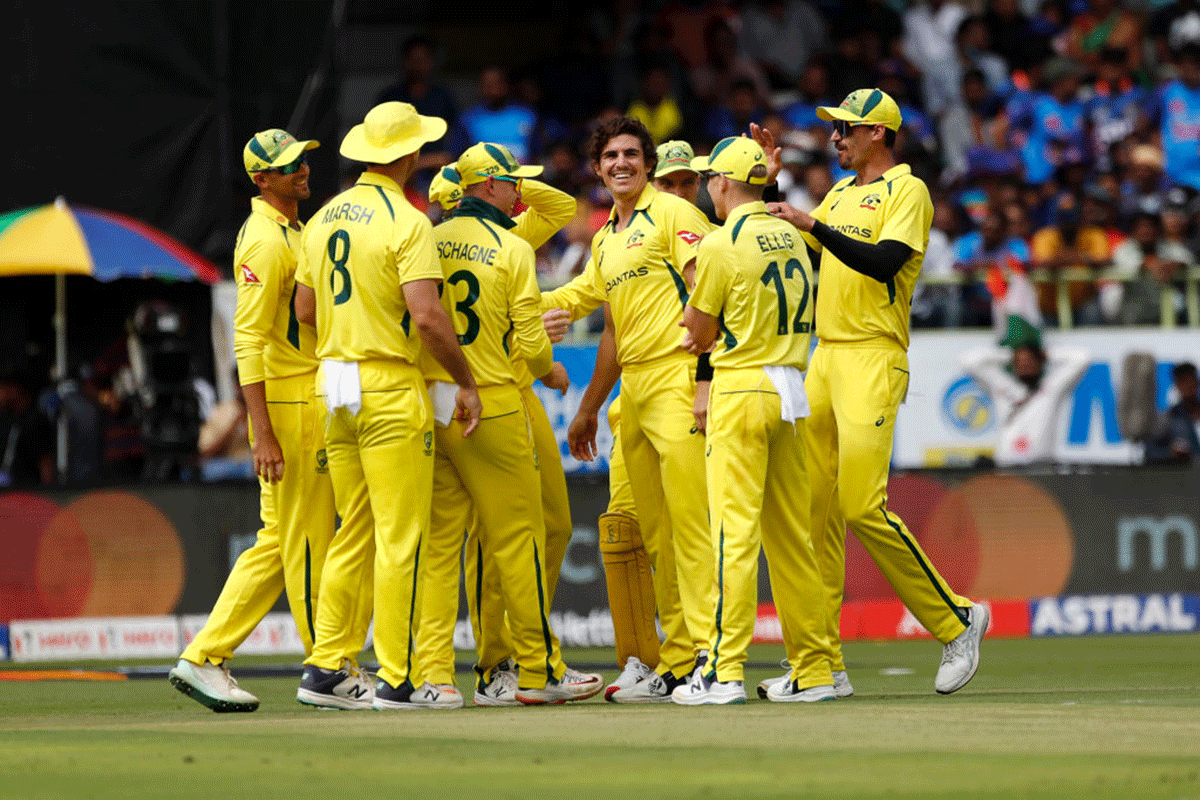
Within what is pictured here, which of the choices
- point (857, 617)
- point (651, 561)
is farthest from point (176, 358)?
point (651, 561)

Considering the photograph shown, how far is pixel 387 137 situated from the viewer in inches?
346

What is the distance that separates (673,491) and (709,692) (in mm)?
1117

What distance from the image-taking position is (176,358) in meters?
16.0

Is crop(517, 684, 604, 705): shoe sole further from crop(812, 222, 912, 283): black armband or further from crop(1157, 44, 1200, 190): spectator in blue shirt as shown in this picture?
crop(1157, 44, 1200, 190): spectator in blue shirt

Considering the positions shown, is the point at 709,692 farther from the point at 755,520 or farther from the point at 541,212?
the point at 541,212

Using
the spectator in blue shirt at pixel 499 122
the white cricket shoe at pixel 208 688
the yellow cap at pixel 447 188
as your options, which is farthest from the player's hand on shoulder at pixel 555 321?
the spectator in blue shirt at pixel 499 122

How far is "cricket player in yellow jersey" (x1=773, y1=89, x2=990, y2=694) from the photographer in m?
8.97

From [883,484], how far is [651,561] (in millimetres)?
1301

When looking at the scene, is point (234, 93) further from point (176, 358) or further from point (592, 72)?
point (592, 72)

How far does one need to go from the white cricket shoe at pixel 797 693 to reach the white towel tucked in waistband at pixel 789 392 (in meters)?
1.27

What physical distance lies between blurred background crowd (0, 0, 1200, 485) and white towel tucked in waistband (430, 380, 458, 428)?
698 centimetres

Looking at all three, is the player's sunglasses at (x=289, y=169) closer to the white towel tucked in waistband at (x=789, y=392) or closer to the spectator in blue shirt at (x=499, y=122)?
the white towel tucked in waistband at (x=789, y=392)

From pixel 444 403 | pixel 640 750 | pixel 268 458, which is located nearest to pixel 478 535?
pixel 444 403

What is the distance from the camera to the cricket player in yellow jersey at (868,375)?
29.4 ft
